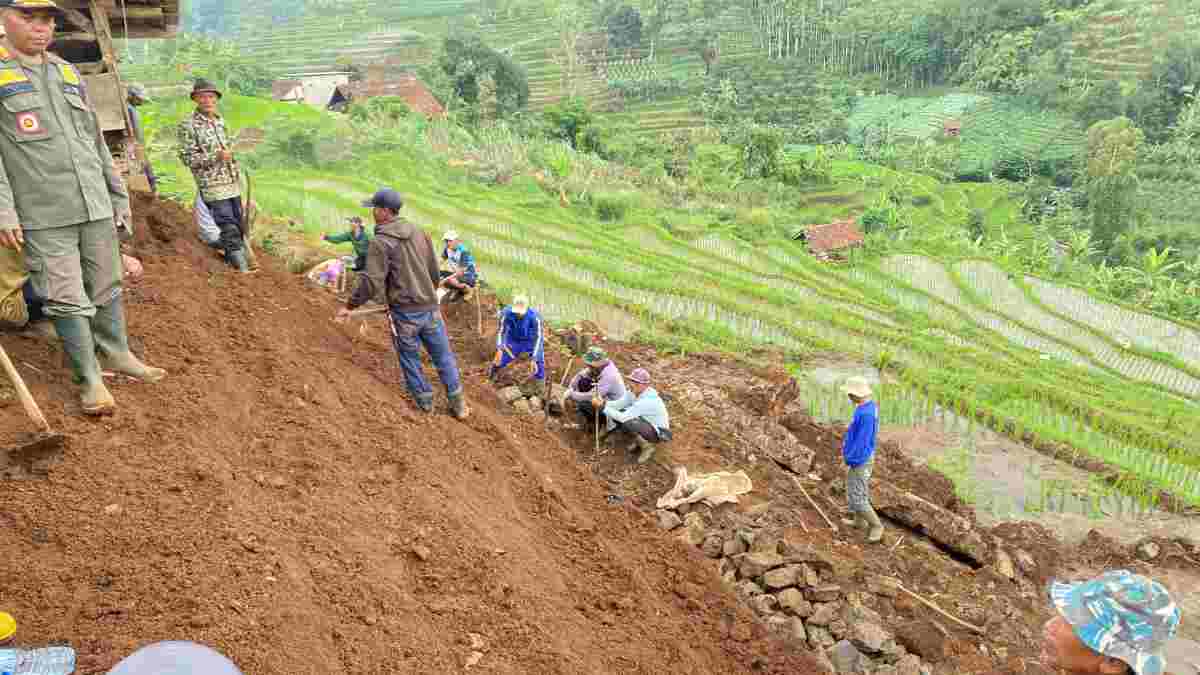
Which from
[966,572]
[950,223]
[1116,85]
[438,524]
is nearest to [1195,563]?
[966,572]

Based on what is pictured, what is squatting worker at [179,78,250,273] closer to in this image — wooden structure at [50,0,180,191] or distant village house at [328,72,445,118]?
wooden structure at [50,0,180,191]

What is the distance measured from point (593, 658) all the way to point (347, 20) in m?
67.8

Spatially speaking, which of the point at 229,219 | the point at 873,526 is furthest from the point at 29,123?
the point at 873,526

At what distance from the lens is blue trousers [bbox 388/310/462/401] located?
199 inches

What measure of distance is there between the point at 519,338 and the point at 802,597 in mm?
3713

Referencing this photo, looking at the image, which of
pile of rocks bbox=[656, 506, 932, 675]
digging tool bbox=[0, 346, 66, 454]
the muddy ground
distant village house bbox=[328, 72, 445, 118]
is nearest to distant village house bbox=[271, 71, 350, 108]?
distant village house bbox=[328, 72, 445, 118]

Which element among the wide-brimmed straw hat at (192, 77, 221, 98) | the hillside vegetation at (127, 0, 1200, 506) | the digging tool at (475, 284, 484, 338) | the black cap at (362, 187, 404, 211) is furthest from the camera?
the hillside vegetation at (127, 0, 1200, 506)

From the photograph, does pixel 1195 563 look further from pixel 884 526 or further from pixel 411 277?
pixel 411 277

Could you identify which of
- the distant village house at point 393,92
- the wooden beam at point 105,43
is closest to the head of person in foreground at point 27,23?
the wooden beam at point 105,43

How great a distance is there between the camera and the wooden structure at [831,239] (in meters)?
20.4

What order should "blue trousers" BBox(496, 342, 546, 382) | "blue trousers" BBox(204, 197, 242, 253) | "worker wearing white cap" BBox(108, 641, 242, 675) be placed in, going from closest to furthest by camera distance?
"worker wearing white cap" BBox(108, 641, 242, 675) → "blue trousers" BBox(204, 197, 242, 253) → "blue trousers" BBox(496, 342, 546, 382)

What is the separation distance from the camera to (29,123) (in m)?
3.33

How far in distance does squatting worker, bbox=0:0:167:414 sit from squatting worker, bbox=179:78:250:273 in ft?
6.82

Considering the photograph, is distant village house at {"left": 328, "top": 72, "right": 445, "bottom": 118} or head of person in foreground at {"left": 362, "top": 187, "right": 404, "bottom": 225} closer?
head of person in foreground at {"left": 362, "top": 187, "right": 404, "bottom": 225}
